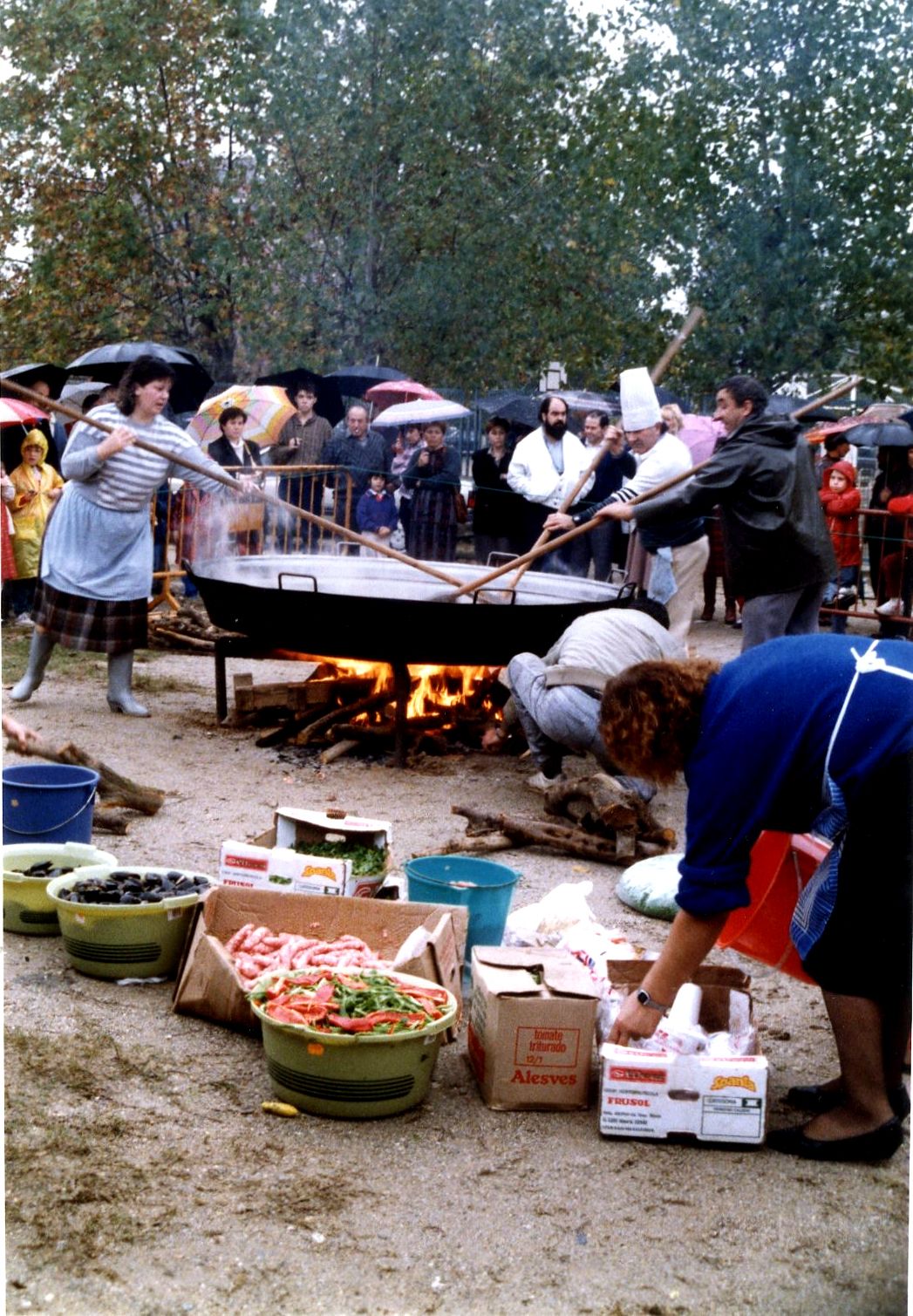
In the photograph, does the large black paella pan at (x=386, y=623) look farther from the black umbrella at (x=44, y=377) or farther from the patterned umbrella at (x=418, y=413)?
the patterned umbrella at (x=418, y=413)

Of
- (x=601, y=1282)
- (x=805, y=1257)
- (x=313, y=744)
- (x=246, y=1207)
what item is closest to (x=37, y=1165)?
(x=246, y=1207)

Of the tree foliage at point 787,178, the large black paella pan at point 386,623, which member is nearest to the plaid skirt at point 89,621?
the large black paella pan at point 386,623

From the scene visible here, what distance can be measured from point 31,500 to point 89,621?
2.03 meters

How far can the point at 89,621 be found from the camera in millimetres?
6727

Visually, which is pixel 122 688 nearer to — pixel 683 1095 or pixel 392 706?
pixel 392 706

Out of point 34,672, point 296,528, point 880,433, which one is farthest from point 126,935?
point 880,433

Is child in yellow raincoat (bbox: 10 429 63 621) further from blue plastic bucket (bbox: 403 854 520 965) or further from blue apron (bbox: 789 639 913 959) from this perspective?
blue apron (bbox: 789 639 913 959)

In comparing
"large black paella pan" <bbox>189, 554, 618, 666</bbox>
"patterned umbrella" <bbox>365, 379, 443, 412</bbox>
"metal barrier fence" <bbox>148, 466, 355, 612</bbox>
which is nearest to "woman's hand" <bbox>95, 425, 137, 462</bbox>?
"large black paella pan" <bbox>189, 554, 618, 666</bbox>

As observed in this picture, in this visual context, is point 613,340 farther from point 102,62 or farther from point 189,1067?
point 189,1067

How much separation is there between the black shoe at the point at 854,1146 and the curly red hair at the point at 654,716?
0.91 m

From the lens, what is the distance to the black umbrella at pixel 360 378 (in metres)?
8.76

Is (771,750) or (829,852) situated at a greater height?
(771,750)

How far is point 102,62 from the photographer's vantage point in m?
3.98

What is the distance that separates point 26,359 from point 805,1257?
143 inches
